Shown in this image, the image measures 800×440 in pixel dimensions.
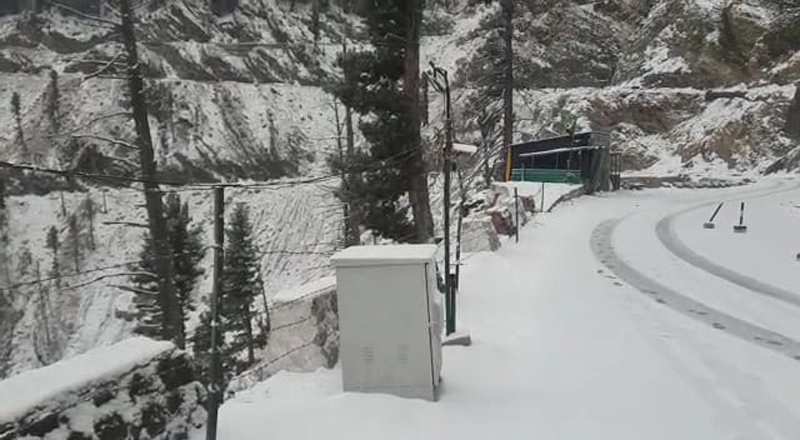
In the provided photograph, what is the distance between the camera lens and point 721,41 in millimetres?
39688

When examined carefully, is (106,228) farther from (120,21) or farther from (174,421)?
(174,421)

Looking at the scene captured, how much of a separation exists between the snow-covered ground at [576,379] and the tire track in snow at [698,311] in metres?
0.16

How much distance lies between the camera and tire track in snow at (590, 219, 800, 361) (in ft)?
24.4

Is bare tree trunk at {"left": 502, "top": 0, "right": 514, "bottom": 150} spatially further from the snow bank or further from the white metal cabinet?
the white metal cabinet

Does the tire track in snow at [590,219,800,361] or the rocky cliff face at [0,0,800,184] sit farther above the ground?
the rocky cliff face at [0,0,800,184]

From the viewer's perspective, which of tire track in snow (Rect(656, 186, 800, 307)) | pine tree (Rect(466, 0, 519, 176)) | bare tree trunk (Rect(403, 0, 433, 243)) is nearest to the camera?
tire track in snow (Rect(656, 186, 800, 307))

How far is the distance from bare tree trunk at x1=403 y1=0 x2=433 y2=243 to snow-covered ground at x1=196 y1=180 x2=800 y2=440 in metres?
1.38

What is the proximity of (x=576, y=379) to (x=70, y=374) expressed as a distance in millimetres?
4580

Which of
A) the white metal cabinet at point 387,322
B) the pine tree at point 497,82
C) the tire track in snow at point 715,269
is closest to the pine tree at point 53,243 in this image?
the pine tree at point 497,82

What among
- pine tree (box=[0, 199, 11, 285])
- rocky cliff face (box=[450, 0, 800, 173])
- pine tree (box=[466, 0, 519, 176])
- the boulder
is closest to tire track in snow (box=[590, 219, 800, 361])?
the boulder

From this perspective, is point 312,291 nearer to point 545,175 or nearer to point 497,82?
point 545,175

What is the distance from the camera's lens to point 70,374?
3363mm

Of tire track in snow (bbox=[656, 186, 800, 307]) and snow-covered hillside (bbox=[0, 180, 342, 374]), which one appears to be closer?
tire track in snow (bbox=[656, 186, 800, 307])

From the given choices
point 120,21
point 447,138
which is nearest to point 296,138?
point 120,21
